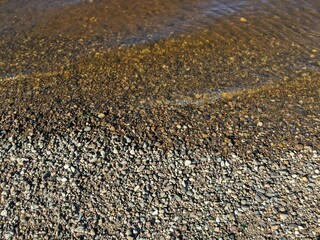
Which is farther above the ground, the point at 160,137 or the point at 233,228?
the point at 160,137

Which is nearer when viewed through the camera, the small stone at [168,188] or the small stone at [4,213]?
the small stone at [4,213]

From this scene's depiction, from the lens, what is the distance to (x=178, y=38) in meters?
13.1

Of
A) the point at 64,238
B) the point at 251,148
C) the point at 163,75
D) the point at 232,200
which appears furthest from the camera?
the point at 163,75

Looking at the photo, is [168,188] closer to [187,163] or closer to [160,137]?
[187,163]

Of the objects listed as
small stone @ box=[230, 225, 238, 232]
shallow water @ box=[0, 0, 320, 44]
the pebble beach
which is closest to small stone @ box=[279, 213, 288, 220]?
the pebble beach

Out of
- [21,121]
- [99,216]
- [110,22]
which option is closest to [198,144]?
[99,216]

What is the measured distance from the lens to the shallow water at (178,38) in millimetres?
11477

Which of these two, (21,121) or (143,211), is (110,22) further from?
(143,211)

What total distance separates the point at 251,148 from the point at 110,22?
7.93 meters

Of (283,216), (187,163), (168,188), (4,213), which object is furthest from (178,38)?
(4,213)

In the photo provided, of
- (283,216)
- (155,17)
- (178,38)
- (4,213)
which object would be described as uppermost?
(155,17)

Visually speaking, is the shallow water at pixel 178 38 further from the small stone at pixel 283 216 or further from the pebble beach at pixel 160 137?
the small stone at pixel 283 216

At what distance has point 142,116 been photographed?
9773mm

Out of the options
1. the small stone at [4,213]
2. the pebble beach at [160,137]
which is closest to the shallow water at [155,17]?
the pebble beach at [160,137]
